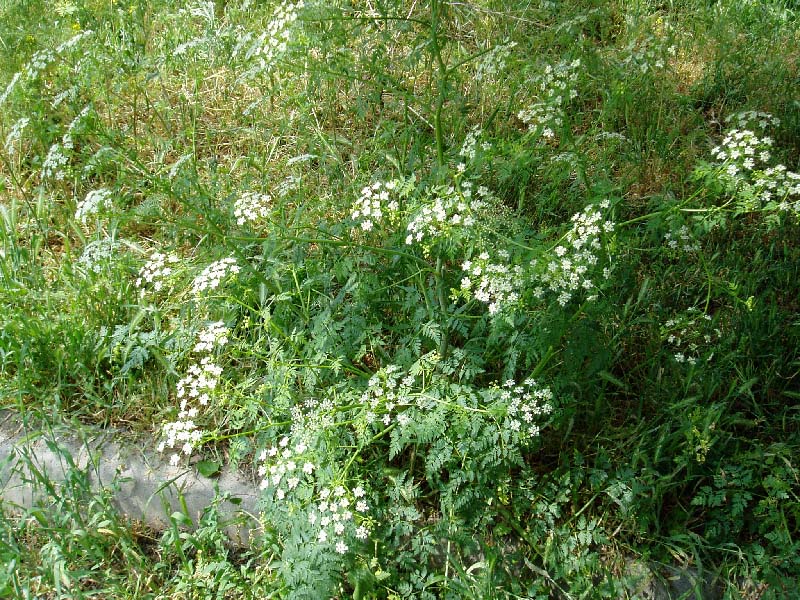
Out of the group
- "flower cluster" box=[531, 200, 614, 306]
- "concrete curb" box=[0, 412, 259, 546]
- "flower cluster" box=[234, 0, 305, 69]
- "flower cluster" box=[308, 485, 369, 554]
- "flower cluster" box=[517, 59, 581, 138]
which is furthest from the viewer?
"concrete curb" box=[0, 412, 259, 546]

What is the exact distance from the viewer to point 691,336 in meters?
2.93

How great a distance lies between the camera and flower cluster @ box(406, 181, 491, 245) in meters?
2.42

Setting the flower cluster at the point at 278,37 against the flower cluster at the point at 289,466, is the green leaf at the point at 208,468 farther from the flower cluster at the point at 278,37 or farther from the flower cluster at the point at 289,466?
the flower cluster at the point at 278,37

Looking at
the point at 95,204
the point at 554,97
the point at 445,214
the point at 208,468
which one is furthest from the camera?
the point at 208,468

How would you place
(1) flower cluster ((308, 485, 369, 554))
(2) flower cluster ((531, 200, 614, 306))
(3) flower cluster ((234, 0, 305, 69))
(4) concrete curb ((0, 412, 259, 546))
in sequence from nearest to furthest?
(1) flower cluster ((308, 485, 369, 554))
(2) flower cluster ((531, 200, 614, 306))
(3) flower cluster ((234, 0, 305, 69))
(4) concrete curb ((0, 412, 259, 546))

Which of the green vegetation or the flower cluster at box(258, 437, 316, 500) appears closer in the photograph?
the flower cluster at box(258, 437, 316, 500)

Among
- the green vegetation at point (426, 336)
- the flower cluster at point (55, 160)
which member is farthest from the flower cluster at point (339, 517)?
the flower cluster at point (55, 160)

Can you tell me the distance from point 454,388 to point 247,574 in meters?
1.13

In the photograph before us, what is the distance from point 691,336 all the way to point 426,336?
1.09 m

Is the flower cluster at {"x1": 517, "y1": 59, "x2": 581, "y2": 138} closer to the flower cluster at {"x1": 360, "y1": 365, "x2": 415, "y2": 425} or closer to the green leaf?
the flower cluster at {"x1": 360, "y1": 365, "x2": 415, "y2": 425}

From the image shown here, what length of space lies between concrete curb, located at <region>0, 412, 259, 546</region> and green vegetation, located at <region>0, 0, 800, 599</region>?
0.09m

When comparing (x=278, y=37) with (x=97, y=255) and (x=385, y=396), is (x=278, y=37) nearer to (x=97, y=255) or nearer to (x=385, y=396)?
(x=97, y=255)

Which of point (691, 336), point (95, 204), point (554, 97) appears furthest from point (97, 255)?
point (691, 336)

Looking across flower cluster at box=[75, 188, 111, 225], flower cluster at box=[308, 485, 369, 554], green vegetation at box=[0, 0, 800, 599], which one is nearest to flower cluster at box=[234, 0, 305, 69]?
green vegetation at box=[0, 0, 800, 599]
